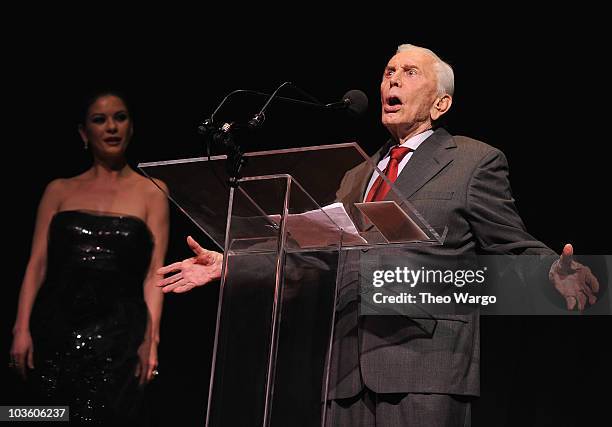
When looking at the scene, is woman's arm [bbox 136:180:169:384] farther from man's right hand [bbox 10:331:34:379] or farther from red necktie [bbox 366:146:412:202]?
red necktie [bbox 366:146:412:202]

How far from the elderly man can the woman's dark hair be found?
201 centimetres

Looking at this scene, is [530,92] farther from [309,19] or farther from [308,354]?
[308,354]

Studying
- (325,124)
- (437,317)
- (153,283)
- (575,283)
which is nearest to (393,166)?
(437,317)

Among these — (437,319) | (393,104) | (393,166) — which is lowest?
(437,319)

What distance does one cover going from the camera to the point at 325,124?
3.78 metres

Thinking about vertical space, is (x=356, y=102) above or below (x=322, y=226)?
above

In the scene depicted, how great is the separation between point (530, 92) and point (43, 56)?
2260mm

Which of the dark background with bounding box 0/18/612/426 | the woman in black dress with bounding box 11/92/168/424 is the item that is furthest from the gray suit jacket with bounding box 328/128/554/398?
the woman in black dress with bounding box 11/92/168/424

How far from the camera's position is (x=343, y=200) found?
2.04 meters

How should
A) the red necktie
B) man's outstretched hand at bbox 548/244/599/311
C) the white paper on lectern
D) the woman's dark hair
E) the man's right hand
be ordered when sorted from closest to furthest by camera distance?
the white paper on lectern
man's outstretched hand at bbox 548/244/599/311
the red necktie
the man's right hand
the woman's dark hair

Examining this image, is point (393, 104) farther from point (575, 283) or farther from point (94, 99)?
point (94, 99)

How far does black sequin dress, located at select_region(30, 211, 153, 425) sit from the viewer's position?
3.87 metres

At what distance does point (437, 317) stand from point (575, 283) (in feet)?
1.16

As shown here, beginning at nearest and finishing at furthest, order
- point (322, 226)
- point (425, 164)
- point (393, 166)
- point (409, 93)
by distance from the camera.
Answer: point (322, 226) < point (425, 164) < point (393, 166) < point (409, 93)
